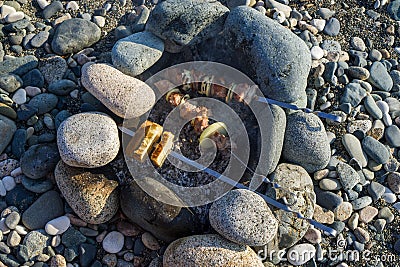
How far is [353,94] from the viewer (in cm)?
393

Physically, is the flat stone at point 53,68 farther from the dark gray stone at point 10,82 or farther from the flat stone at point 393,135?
the flat stone at point 393,135

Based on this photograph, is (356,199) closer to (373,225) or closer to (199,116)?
(373,225)

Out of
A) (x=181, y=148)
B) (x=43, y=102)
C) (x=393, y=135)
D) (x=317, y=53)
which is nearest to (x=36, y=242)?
(x=43, y=102)

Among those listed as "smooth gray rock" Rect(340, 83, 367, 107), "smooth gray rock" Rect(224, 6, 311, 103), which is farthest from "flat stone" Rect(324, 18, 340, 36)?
"smooth gray rock" Rect(224, 6, 311, 103)

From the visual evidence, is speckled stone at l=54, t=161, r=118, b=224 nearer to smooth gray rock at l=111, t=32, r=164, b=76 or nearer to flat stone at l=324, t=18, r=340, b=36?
smooth gray rock at l=111, t=32, r=164, b=76

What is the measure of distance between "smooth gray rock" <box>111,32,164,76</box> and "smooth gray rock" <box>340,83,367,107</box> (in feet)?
4.74

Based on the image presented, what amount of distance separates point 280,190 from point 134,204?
0.96 meters

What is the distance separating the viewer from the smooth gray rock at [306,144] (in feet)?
11.5

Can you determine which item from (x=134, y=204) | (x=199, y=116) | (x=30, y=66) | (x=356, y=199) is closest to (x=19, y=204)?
(x=134, y=204)

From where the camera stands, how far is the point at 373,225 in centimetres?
353

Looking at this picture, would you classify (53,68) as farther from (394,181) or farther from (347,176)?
(394,181)

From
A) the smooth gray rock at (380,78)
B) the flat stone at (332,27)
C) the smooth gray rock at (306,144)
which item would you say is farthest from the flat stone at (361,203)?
the flat stone at (332,27)

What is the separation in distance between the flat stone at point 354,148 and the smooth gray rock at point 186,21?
4.03 ft

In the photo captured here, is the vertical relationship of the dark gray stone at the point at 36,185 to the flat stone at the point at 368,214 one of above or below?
below
